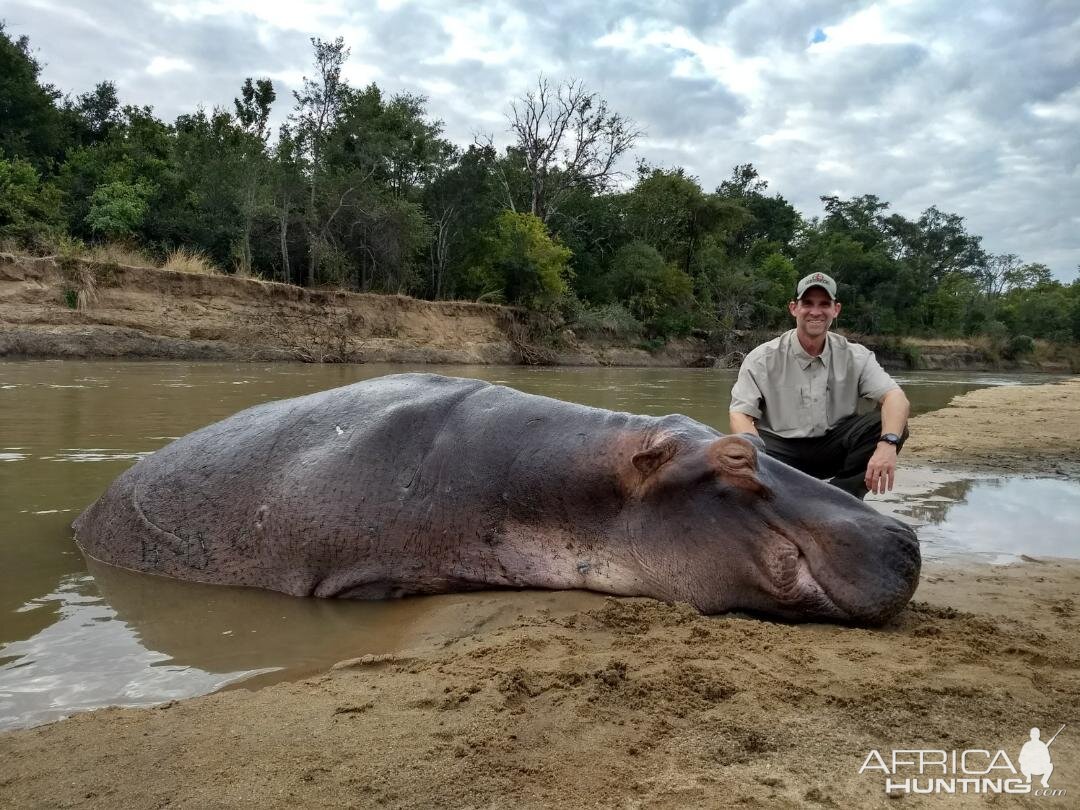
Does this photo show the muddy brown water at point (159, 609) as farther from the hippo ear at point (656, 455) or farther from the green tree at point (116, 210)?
the green tree at point (116, 210)

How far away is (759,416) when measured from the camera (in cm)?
489

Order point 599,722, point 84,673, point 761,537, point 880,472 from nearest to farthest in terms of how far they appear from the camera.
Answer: point 599,722, point 84,673, point 761,537, point 880,472

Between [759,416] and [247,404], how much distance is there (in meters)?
6.69

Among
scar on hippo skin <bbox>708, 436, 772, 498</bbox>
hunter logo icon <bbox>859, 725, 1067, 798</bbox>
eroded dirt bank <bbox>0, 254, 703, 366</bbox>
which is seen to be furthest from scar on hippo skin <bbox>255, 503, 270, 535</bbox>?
eroded dirt bank <bbox>0, 254, 703, 366</bbox>

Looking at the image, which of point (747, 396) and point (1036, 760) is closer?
point (1036, 760)

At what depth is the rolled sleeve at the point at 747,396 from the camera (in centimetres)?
468

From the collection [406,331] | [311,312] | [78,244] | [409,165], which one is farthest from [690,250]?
[78,244]

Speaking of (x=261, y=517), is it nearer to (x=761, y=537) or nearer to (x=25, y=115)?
(x=761, y=537)

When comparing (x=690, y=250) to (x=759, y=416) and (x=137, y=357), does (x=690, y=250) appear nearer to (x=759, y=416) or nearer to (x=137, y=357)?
(x=137, y=357)

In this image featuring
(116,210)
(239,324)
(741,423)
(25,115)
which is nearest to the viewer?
(741,423)

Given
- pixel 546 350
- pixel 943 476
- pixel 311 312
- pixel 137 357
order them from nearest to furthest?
1. pixel 943 476
2. pixel 137 357
3. pixel 311 312
4. pixel 546 350

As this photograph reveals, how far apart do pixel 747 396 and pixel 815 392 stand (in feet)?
1.52

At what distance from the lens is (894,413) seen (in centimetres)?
422

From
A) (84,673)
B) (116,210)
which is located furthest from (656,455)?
(116,210)
